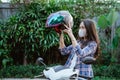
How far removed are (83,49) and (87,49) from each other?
0.15 feet

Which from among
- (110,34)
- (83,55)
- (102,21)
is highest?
(83,55)

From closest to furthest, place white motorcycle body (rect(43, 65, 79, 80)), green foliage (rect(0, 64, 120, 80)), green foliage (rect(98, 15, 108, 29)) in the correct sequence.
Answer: white motorcycle body (rect(43, 65, 79, 80)) → green foliage (rect(0, 64, 120, 80)) → green foliage (rect(98, 15, 108, 29))

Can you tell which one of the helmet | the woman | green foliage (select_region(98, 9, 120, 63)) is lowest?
green foliage (select_region(98, 9, 120, 63))

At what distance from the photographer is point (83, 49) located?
11.1ft

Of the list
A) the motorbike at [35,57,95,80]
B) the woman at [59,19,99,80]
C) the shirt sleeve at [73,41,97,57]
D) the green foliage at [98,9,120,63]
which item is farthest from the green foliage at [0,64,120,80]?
the motorbike at [35,57,95,80]

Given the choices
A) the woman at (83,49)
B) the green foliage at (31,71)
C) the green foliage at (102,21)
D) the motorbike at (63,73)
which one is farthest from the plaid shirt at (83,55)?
the green foliage at (102,21)

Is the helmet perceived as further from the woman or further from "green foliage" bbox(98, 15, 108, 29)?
"green foliage" bbox(98, 15, 108, 29)

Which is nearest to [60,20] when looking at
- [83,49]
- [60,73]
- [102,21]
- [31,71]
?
[83,49]

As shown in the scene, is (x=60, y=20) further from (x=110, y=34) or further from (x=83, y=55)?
(x=110, y=34)

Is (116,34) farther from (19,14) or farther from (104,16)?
(19,14)

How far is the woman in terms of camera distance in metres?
3.34

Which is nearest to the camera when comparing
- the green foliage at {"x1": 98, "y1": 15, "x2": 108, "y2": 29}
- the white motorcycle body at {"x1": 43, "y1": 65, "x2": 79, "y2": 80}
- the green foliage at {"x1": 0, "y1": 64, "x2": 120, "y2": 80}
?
the white motorcycle body at {"x1": 43, "y1": 65, "x2": 79, "y2": 80}

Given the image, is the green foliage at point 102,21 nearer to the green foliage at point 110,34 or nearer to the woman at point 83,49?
Answer: the green foliage at point 110,34

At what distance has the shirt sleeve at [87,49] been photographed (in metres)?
3.32
